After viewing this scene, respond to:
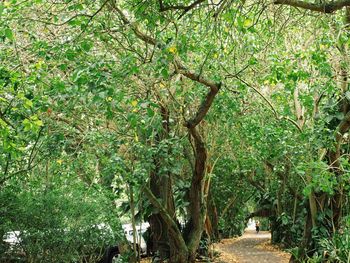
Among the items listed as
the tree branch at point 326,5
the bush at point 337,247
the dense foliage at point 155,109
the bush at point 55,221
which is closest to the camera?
the tree branch at point 326,5

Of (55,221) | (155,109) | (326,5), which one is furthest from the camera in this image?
(55,221)

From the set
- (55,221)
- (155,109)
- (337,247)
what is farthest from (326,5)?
(55,221)

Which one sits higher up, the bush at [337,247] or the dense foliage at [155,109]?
the dense foliage at [155,109]

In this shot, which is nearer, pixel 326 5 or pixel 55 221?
pixel 326 5

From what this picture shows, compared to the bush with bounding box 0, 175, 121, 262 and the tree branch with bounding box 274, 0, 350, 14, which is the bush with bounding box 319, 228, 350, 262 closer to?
the bush with bounding box 0, 175, 121, 262

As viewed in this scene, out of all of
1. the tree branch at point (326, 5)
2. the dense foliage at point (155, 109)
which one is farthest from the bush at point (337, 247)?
the tree branch at point (326, 5)

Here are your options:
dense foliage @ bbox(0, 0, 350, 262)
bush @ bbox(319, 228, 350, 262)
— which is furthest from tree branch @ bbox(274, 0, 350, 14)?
bush @ bbox(319, 228, 350, 262)

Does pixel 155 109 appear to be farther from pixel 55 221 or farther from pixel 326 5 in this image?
pixel 326 5

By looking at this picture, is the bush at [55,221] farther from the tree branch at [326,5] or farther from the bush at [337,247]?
the tree branch at [326,5]

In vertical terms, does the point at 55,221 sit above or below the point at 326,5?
below

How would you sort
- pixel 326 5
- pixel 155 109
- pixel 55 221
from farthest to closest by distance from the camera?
pixel 55 221 < pixel 155 109 < pixel 326 5

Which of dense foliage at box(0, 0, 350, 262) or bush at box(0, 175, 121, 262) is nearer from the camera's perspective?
dense foliage at box(0, 0, 350, 262)

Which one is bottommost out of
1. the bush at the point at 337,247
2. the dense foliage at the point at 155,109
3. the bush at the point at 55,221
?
the bush at the point at 337,247

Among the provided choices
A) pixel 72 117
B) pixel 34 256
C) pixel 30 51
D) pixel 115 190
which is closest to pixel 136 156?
pixel 115 190
